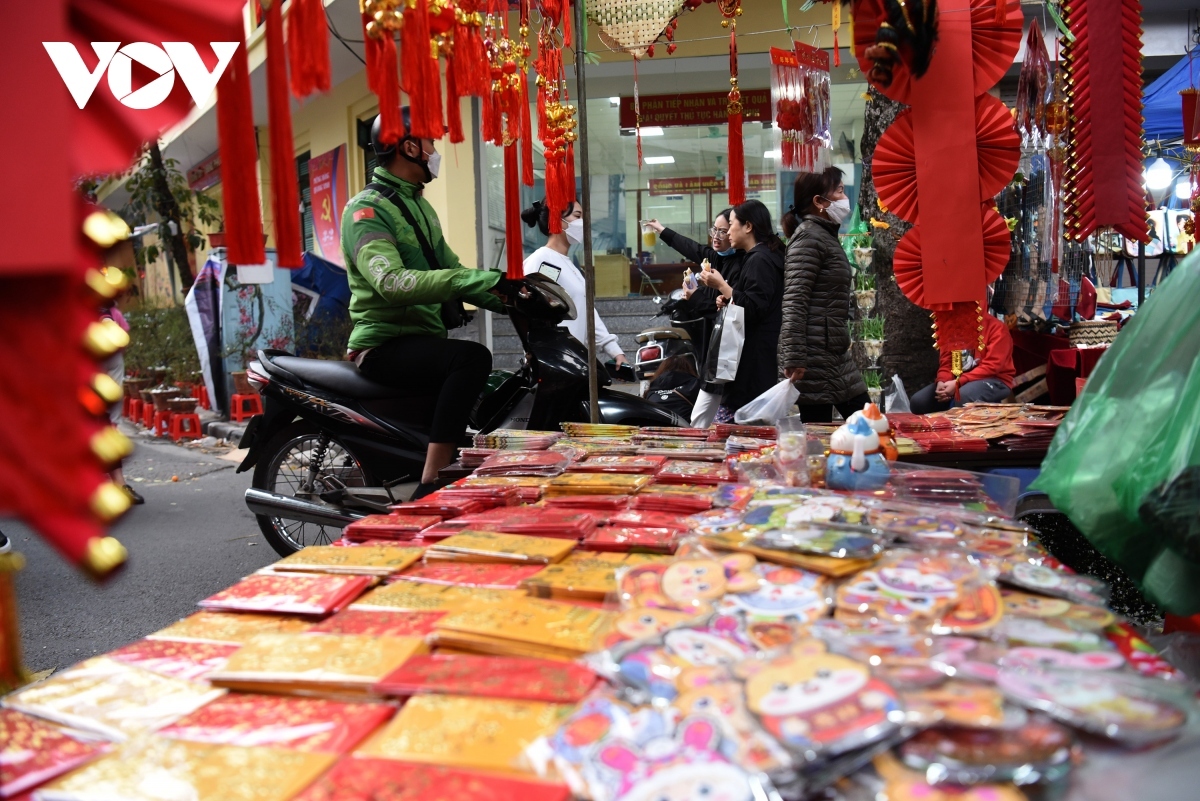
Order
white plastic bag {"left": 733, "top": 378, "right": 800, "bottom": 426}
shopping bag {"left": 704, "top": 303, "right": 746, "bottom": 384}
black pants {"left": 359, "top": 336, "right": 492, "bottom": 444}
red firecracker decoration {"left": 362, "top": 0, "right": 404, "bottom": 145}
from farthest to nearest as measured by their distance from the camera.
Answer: shopping bag {"left": 704, "top": 303, "right": 746, "bottom": 384} < white plastic bag {"left": 733, "top": 378, "right": 800, "bottom": 426} < black pants {"left": 359, "top": 336, "right": 492, "bottom": 444} < red firecracker decoration {"left": 362, "top": 0, "right": 404, "bottom": 145}

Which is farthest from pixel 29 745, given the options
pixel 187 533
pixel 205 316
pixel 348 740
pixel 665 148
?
pixel 665 148

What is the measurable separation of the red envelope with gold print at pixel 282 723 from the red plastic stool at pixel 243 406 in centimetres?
820

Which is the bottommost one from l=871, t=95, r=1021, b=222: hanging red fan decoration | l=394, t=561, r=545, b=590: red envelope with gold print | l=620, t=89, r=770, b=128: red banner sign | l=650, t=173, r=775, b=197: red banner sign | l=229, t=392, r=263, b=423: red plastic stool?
l=229, t=392, r=263, b=423: red plastic stool

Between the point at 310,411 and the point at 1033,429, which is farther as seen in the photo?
the point at 310,411

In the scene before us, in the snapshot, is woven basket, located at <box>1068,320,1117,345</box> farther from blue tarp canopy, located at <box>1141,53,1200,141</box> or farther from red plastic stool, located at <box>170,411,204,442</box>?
red plastic stool, located at <box>170,411,204,442</box>

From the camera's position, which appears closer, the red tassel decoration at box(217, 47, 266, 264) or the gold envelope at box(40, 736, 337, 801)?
the gold envelope at box(40, 736, 337, 801)

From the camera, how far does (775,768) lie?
2.52ft

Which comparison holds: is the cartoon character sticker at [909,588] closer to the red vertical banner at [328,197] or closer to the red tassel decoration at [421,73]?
the red tassel decoration at [421,73]

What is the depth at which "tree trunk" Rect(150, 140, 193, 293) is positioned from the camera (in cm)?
867

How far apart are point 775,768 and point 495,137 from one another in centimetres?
273

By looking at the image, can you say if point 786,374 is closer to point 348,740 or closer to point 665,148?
point 348,740

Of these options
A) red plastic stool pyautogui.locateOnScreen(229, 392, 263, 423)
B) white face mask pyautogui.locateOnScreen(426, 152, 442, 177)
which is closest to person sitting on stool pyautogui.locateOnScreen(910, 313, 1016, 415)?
white face mask pyautogui.locateOnScreen(426, 152, 442, 177)

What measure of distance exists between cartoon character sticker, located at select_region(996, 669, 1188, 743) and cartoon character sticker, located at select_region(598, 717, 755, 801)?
312 mm

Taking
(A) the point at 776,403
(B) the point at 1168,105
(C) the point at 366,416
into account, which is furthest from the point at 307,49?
(B) the point at 1168,105
